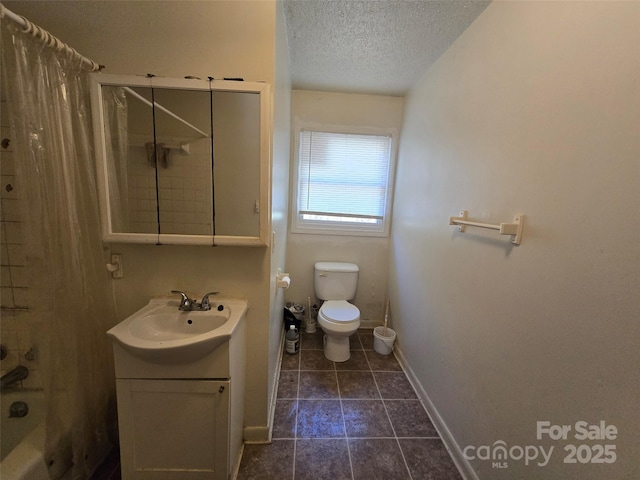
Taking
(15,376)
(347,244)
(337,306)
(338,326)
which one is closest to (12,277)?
(15,376)

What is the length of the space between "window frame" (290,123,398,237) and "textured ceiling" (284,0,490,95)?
41cm

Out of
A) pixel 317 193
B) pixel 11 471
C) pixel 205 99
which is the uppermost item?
pixel 205 99

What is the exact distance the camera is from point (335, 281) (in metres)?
2.47

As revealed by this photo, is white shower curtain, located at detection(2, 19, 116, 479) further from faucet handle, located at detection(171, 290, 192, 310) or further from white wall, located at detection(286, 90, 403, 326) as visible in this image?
white wall, located at detection(286, 90, 403, 326)

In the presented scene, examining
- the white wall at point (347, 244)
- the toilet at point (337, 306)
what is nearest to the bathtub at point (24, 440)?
the toilet at point (337, 306)

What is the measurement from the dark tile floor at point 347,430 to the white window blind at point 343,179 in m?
1.41

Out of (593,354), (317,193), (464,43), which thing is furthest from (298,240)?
(593,354)

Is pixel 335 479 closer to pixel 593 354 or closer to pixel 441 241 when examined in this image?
pixel 593 354

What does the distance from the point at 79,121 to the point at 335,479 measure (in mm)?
2113

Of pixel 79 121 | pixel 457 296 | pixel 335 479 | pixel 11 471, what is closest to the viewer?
pixel 11 471

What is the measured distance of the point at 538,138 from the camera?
0.96 meters

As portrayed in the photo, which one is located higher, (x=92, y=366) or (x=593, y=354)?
(x=593, y=354)

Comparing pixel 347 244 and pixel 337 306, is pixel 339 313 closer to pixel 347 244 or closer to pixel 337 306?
pixel 337 306

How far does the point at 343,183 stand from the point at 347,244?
648 millimetres
